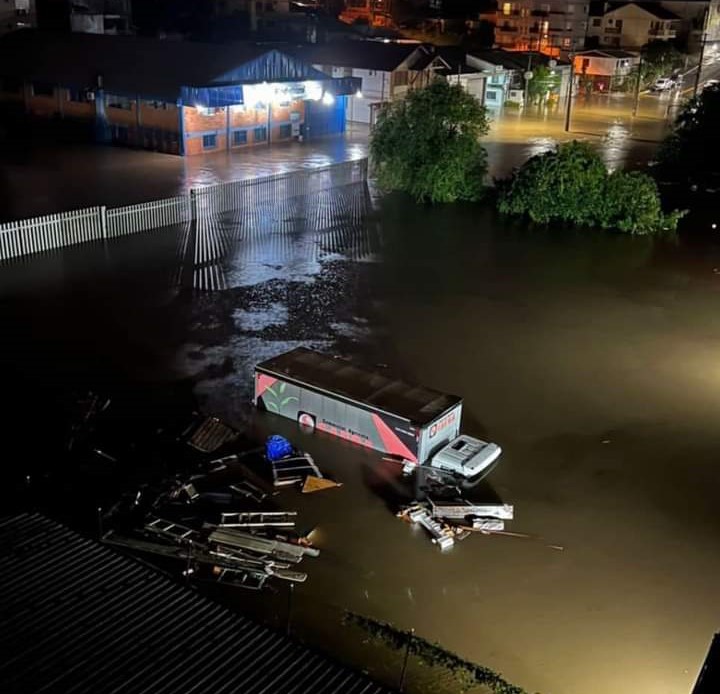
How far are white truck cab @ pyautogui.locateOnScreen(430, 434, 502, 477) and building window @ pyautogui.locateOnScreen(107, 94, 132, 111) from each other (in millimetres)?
38579

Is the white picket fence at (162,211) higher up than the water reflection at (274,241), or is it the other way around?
the white picket fence at (162,211)

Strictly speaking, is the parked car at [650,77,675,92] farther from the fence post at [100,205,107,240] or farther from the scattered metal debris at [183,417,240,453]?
the scattered metal debris at [183,417,240,453]

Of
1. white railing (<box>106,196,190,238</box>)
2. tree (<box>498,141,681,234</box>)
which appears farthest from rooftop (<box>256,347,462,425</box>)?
tree (<box>498,141,681,234</box>)

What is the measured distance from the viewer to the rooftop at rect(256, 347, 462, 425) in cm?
1705

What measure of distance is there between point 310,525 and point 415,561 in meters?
2.11

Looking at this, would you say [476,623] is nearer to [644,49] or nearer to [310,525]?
[310,525]

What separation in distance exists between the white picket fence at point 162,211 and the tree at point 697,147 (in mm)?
18594

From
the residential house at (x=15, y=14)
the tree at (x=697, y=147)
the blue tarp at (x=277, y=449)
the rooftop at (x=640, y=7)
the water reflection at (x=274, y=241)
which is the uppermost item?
the rooftop at (x=640, y=7)

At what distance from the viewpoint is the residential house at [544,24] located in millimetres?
104625

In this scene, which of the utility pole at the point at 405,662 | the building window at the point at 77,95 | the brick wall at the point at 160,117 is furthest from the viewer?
the building window at the point at 77,95

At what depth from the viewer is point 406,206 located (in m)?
38.9

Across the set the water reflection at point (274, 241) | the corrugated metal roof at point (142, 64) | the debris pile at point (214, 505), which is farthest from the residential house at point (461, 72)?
the debris pile at point (214, 505)

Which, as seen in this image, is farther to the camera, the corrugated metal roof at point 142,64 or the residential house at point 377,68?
the residential house at point 377,68

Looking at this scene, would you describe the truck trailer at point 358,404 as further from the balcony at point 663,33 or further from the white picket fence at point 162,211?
the balcony at point 663,33
